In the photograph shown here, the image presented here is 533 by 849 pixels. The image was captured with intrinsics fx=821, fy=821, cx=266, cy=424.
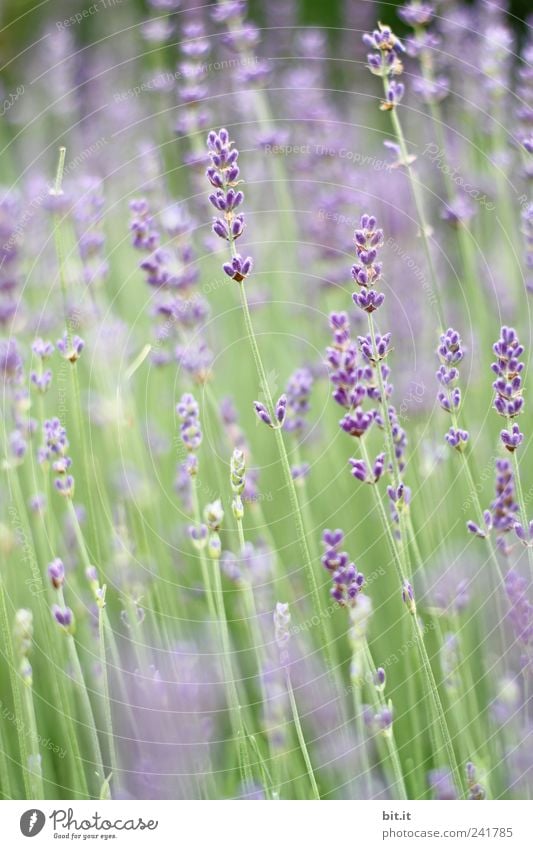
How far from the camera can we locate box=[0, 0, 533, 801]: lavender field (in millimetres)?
805

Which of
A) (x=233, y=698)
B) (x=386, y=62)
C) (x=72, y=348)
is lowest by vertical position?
(x=233, y=698)

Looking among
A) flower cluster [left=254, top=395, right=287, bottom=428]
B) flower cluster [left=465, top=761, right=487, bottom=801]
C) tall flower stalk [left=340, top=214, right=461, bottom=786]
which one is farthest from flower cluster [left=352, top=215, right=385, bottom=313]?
flower cluster [left=465, top=761, right=487, bottom=801]

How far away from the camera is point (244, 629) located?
38.1 inches

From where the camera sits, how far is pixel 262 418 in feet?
2.29

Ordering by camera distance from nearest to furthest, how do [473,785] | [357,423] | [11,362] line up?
[357,423], [473,785], [11,362]

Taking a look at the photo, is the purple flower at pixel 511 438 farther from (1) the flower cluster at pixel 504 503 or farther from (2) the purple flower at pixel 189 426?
(2) the purple flower at pixel 189 426

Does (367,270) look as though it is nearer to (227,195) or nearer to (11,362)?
(227,195)

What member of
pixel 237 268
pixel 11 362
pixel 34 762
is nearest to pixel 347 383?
pixel 237 268

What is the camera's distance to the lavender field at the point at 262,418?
2.64 feet

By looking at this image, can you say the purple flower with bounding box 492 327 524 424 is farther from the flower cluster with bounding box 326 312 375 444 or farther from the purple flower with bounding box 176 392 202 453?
the purple flower with bounding box 176 392 202 453

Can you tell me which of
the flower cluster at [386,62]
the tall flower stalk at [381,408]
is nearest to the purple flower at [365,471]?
the tall flower stalk at [381,408]

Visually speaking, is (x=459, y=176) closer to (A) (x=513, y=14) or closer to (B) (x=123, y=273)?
(A) (x=513, y=14)
